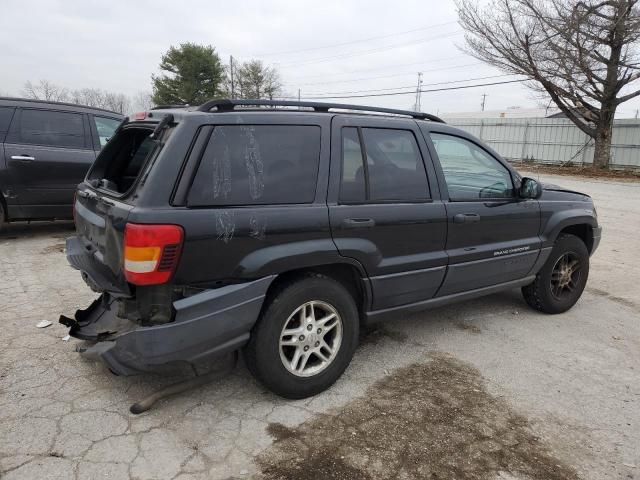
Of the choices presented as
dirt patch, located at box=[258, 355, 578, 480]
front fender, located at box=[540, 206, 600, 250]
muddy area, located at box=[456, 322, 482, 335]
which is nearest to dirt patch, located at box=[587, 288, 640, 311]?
front fender, located at box=[540, 206, 600, 250]

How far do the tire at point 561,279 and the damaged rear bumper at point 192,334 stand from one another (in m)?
2.91

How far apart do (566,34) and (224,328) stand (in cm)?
2393

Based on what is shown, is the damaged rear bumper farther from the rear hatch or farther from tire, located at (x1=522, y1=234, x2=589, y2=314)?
tire, located at (x1=522, y1=234, x2=589, y2=314)

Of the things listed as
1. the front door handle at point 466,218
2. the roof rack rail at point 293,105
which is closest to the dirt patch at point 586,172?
the front door handle at point 466,218

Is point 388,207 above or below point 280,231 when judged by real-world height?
above

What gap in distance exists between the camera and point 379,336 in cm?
403

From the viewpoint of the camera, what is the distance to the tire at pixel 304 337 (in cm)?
284

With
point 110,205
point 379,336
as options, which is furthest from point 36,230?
point 379,336

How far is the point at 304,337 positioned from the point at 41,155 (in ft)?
17.5

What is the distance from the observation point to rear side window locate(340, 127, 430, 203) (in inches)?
124

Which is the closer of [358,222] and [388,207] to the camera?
[358,222]

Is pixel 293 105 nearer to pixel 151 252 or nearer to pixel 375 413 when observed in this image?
pixel 151 252

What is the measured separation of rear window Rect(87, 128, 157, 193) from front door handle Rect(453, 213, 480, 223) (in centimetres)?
225

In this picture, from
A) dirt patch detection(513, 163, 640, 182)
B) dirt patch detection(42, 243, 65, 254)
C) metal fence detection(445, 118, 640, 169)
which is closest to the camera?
dirt patch detection(42, 243, 65, 254)
